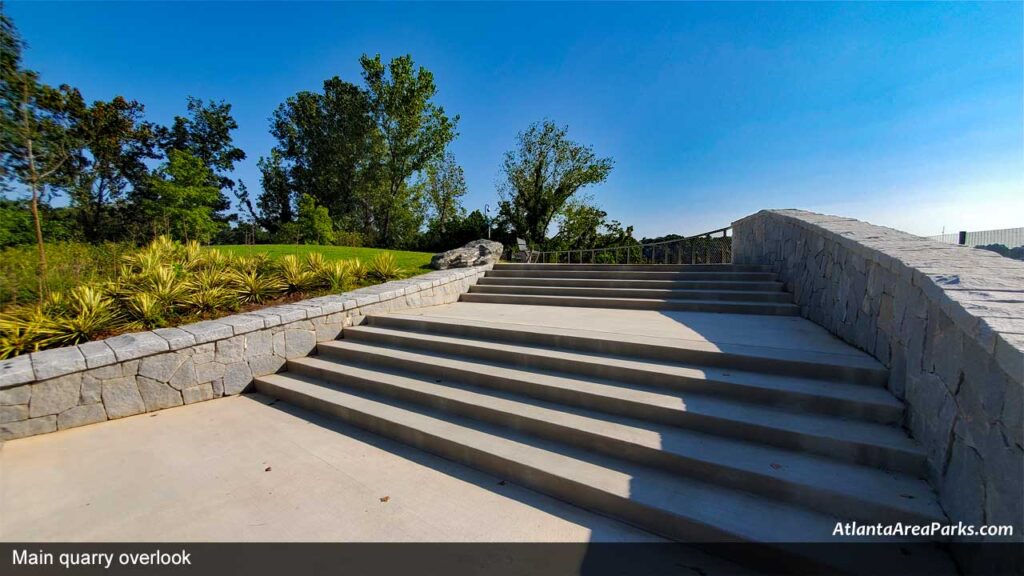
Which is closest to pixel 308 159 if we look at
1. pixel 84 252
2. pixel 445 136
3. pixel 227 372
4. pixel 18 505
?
pixel 445 136

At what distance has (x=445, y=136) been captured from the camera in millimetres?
25312

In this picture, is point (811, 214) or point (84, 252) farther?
point (84, 252)

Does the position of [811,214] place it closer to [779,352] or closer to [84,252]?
[779,352]

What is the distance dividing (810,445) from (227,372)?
5.63m

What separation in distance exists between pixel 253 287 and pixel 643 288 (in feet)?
20.5

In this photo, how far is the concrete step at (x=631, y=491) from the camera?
1.84 m

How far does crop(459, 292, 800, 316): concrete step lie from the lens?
5059 mm

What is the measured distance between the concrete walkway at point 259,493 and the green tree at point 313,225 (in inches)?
771

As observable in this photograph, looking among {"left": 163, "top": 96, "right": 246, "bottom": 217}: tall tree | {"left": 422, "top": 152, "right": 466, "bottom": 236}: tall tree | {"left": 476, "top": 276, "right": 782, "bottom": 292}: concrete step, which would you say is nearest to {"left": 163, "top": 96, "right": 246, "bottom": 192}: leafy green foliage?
{"left": 163, "top": 96, "right": 246, "bottom": 217}: tall tree

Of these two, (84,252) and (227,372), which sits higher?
(84,252)

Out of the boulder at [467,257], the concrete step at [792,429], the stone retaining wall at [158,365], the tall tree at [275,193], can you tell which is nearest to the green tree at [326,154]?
the tall tree at [275,193]

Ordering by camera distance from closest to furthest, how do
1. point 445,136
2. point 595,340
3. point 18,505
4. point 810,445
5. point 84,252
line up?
point 810,445 → point 18,505 → point 595,340 → point 84,252 → point 445,136

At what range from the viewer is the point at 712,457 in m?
2.35
